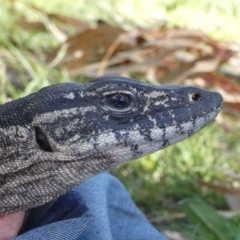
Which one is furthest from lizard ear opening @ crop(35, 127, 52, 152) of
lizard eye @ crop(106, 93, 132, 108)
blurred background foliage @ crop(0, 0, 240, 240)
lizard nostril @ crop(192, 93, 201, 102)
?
blurred background foliage @ crop(0, 0, 240, 240)

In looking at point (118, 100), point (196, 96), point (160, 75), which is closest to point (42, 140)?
point (118, 100)

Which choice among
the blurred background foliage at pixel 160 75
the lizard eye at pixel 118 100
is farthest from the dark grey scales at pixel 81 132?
the blurred background foliage at pixel 160 75

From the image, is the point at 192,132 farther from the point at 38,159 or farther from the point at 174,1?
the point at 174,1

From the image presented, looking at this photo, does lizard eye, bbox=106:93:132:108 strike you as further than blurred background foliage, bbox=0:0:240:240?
No

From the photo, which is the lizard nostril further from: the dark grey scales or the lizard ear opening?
the lizard ear opening

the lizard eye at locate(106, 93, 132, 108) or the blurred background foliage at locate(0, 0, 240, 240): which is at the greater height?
the blurred background foliage at locate(0, 0, 240, 240)

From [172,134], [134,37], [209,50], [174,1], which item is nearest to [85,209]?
[172,134]

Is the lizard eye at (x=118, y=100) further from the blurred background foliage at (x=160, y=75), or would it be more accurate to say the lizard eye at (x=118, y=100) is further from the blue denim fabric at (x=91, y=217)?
the blurred background foliage at (x=160, y=75)

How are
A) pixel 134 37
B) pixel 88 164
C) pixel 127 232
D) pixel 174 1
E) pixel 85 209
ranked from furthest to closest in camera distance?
1. pixel 174 1
2. pixel 134 37
3. pixel 127 232
4. pixel 85 209
5. pixel 88 164
